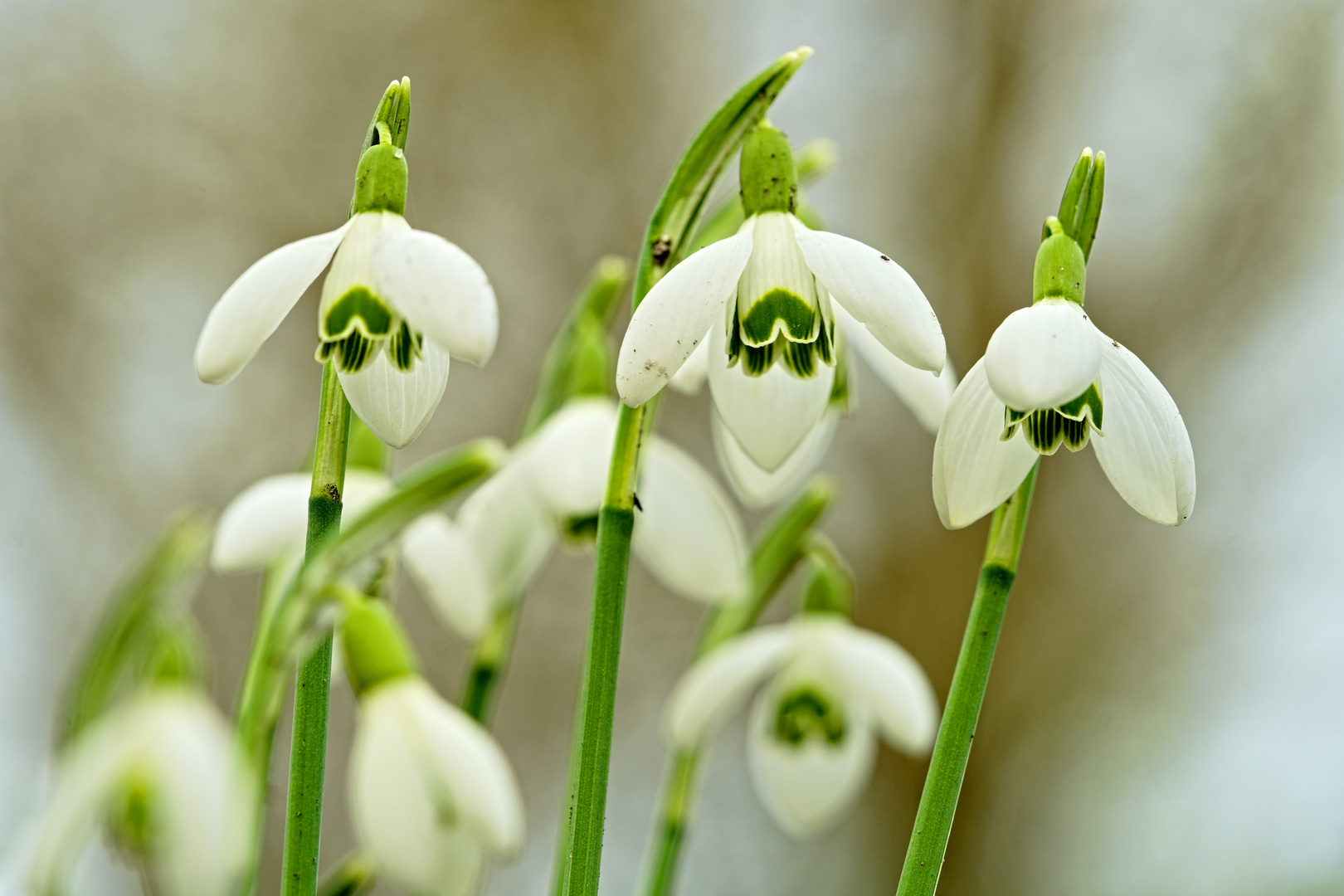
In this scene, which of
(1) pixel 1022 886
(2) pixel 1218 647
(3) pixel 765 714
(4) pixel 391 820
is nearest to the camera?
(4) pixel 391 820

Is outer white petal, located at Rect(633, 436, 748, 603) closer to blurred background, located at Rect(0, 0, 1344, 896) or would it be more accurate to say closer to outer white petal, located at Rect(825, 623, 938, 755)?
outer white petal, located at Rect(825, 623, 938, 755)

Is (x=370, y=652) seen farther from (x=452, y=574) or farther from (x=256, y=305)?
(x=452, y=574)

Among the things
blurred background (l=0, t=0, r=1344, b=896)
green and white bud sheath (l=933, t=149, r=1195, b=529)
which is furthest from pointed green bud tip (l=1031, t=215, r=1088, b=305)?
blurred background (l=0, t=0, r=1344, b=896)

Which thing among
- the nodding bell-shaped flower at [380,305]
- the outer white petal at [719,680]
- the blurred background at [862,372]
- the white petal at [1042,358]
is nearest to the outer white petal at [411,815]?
the nodding bell-shaped flower at [380,305]

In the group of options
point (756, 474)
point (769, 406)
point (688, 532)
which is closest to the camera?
point (769, 406)

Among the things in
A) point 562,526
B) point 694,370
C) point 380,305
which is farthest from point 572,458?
point 380,305

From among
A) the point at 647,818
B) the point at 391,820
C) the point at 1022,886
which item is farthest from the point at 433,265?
the point at 1022,886

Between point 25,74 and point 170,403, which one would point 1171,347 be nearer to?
point 170,403
